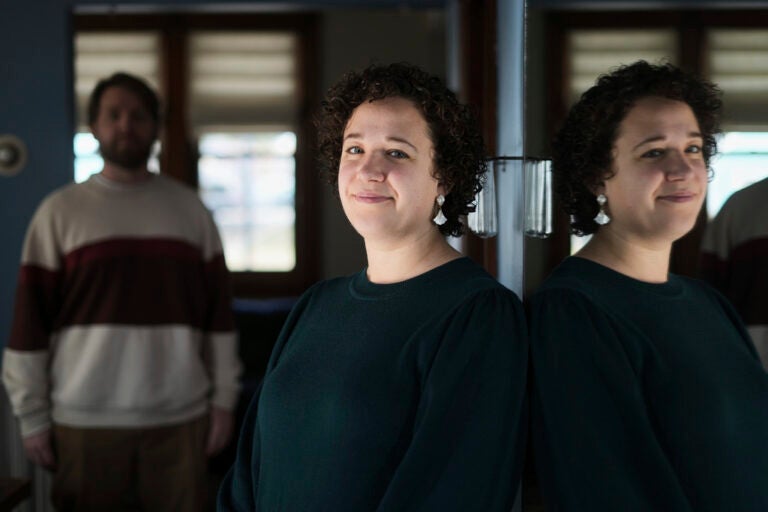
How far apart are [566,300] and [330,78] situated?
16.2 ft

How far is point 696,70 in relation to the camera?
3.85ft

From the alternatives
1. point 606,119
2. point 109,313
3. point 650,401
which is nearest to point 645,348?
point 650,401

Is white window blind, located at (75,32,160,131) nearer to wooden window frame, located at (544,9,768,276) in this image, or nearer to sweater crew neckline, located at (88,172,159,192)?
sweater crew neckline, located at (88,172,159,192)

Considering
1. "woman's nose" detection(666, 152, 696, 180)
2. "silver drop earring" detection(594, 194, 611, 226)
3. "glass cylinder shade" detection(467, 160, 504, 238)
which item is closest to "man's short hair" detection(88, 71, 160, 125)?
"glass cylinder shade" detection(467, 160, 504, 238)

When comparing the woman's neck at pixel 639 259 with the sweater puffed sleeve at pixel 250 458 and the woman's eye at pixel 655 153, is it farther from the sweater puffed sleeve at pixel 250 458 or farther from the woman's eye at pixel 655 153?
the sweater puffed sleeve at pixel 250 458

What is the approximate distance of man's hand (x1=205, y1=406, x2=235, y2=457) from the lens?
2.68 metres

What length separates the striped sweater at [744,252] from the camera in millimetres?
1168

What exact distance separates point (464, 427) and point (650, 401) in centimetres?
25

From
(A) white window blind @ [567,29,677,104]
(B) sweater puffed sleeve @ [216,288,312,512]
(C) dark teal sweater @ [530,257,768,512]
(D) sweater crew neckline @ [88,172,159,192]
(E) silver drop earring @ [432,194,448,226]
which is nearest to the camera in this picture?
(C) dark teal sweater @ [530,257,768,512]

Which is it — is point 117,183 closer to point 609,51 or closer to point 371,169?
point 371,169

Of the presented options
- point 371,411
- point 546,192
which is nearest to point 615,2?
point 546,192

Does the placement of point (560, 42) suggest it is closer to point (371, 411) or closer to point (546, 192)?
point (546, 192)

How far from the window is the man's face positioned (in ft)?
10.2

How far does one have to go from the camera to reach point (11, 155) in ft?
10.3
